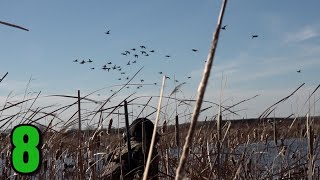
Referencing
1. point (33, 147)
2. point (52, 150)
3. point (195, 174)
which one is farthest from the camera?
point (52, 150)

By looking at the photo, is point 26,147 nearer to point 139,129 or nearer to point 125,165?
point 125,165

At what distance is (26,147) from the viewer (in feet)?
4.92

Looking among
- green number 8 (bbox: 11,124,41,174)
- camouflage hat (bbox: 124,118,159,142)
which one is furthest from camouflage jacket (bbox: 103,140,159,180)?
green number 8 (bbox: 11,124,41,174)

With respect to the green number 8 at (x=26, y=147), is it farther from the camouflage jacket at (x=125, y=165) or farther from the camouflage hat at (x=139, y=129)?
the camouflage hat at (x=139, y=129)

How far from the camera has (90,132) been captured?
3.72 metres

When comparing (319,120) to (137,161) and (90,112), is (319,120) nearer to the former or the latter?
Answer: (137,161)

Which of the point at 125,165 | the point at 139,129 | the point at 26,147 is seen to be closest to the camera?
the point at 26,147

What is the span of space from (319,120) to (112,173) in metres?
1.97

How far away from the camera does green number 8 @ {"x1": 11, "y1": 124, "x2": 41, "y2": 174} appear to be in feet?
4.88

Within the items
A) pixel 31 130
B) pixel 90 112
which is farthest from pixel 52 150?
pixel 31 130

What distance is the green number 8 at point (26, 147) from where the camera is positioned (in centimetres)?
149

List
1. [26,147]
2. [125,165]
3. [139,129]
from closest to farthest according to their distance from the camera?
1. [26,147]
2. [125,165]
3. [139,129]

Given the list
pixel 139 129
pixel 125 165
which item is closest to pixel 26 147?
pixel 125 165

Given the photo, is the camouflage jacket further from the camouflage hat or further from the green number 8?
the green number 8
